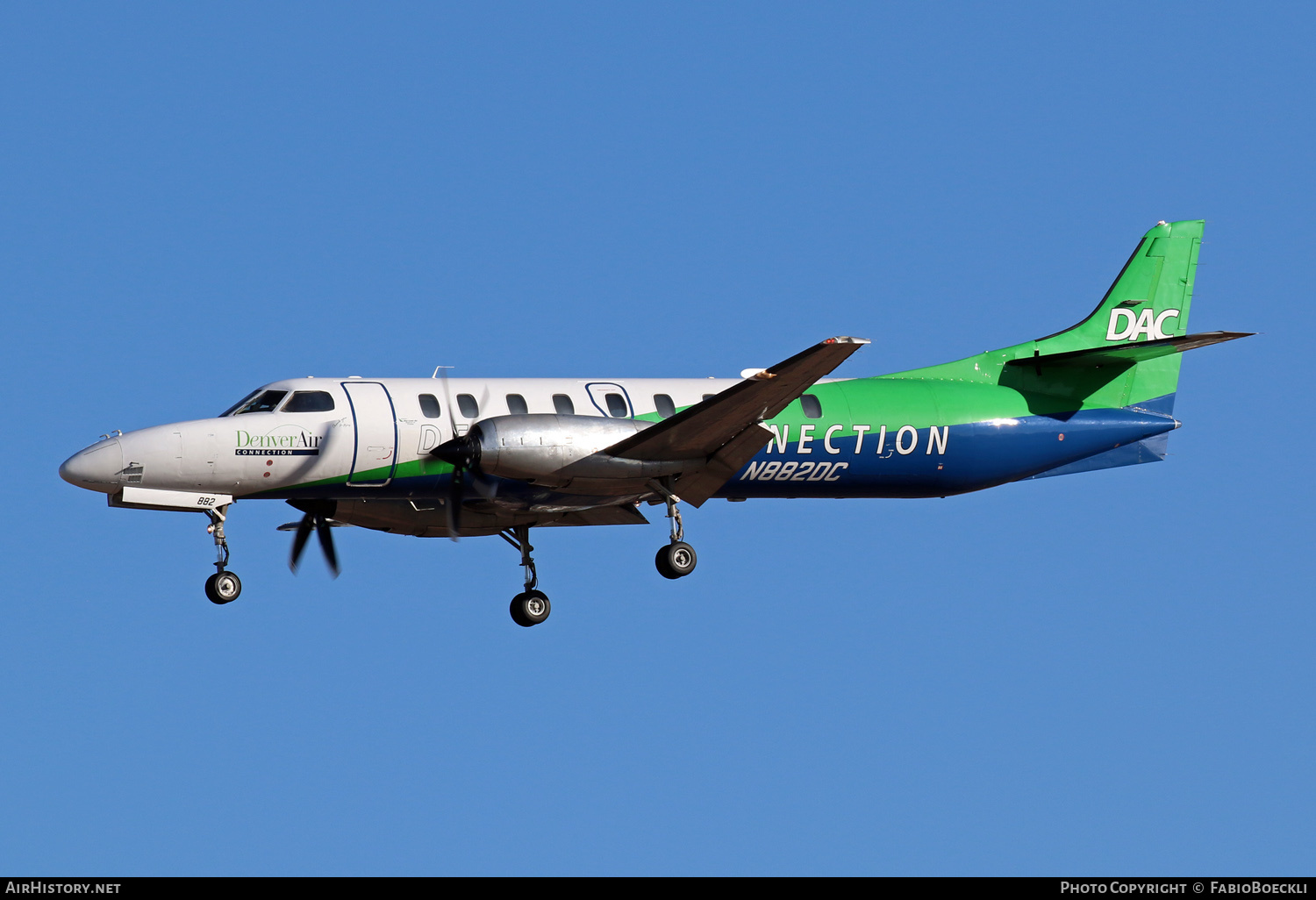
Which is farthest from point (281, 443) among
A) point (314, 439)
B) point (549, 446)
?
point (549, 446)

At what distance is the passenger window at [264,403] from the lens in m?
25.8

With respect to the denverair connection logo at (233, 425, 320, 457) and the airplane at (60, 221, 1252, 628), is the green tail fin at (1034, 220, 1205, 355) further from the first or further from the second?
the denverair connection logo at (233, 425, 320, 457)

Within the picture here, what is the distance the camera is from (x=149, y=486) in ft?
82.5

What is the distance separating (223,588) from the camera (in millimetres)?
25297

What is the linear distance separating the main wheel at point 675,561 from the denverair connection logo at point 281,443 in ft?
18.2

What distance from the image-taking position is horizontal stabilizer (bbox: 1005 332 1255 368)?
91.0 feet

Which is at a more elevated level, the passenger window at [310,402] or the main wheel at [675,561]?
the passenger window at [310,402]

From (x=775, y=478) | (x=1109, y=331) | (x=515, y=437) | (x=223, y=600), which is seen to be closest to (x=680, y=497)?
(x=775, y=478)

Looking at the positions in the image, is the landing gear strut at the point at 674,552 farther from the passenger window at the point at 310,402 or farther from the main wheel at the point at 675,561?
the passenger window at the point at 310,402

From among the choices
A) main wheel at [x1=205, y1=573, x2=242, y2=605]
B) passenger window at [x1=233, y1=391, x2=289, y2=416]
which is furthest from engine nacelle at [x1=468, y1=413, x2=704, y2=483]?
main wheel at [x1=205, y1=573, x2=242, y2=605]

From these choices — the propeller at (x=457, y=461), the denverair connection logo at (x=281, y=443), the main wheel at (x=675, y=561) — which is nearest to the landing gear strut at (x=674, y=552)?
the main wheel at (x=675, y=561)

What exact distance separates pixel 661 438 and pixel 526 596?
506 cm

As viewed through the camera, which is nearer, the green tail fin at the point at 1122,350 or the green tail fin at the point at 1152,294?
the green tail fin at the point at 1122,350
